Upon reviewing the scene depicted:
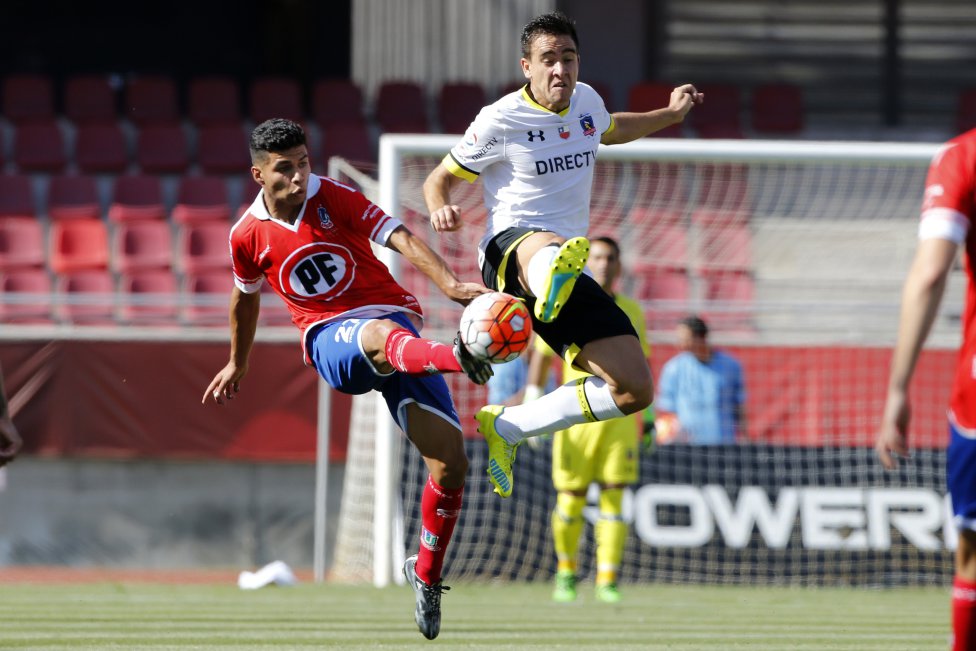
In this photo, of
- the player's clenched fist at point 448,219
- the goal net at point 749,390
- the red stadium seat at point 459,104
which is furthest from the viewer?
the red stadium seat at point 459,104

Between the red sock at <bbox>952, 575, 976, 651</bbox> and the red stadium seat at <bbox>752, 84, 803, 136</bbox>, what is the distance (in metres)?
14.9

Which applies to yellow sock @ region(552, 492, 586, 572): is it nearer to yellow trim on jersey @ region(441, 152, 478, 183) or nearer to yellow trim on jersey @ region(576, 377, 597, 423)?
yellow trim on jersey @ region(576, 377, 597, 423)

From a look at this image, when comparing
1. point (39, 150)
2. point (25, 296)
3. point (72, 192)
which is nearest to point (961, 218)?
point (25, 296)

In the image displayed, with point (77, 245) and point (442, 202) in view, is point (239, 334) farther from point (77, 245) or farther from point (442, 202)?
point (77, 245)

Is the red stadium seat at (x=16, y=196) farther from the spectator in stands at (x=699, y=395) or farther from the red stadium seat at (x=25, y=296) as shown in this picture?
the spectator in stands at (x=699, y=395)

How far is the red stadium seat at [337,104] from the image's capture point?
17.7 m

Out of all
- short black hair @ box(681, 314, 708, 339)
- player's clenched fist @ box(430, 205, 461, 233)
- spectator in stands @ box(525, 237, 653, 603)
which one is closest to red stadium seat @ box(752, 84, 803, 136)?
short black hair @ box(681, 314, 708, 339)

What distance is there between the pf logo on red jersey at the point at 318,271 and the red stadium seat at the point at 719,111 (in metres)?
11.8

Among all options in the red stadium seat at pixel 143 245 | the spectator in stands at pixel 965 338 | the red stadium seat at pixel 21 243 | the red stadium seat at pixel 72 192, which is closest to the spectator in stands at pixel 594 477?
the spectator in stands at pixel 965 338

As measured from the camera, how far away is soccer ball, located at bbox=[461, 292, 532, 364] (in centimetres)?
536

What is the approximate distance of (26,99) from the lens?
1788 centimetres

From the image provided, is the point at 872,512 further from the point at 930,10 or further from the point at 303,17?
the point at 303,17

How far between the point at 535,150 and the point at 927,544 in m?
6.02

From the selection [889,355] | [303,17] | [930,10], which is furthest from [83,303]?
[930,10]
